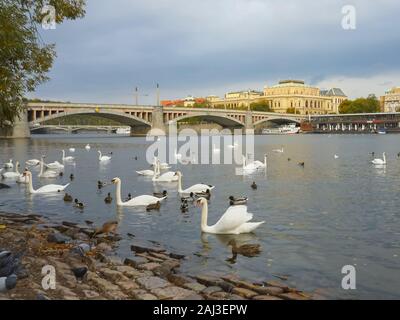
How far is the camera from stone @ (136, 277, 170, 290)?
8086mm

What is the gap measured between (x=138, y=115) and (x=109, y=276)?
106 m

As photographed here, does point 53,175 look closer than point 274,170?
Yes

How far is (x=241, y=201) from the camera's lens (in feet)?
56.6

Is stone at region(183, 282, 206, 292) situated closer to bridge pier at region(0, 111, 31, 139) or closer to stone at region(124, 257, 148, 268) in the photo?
stone at region(124, 257, 148, 268)

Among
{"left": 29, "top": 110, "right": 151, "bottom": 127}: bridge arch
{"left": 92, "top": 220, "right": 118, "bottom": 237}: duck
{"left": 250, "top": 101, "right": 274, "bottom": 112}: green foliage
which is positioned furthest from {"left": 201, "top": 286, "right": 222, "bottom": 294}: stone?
{"left": 250, "top": 101, "right": 274, "bottom": 112}: green foliage

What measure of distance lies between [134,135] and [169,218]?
115554 mm

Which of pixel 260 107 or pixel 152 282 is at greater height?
pixel 260 107

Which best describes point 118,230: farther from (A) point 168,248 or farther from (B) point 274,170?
(B) point 274,170

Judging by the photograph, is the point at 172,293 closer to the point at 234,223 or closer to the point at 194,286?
the point at 194,286

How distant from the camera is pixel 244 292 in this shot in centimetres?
814

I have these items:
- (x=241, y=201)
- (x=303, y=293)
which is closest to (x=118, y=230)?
(x=241, y=201)

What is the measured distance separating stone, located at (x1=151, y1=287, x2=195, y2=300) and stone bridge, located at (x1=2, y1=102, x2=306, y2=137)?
220 feet

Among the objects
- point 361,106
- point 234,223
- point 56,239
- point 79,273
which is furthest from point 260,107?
point 79,273

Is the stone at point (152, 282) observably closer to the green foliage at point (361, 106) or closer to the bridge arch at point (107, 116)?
the bridge arch at point (107, 116)
